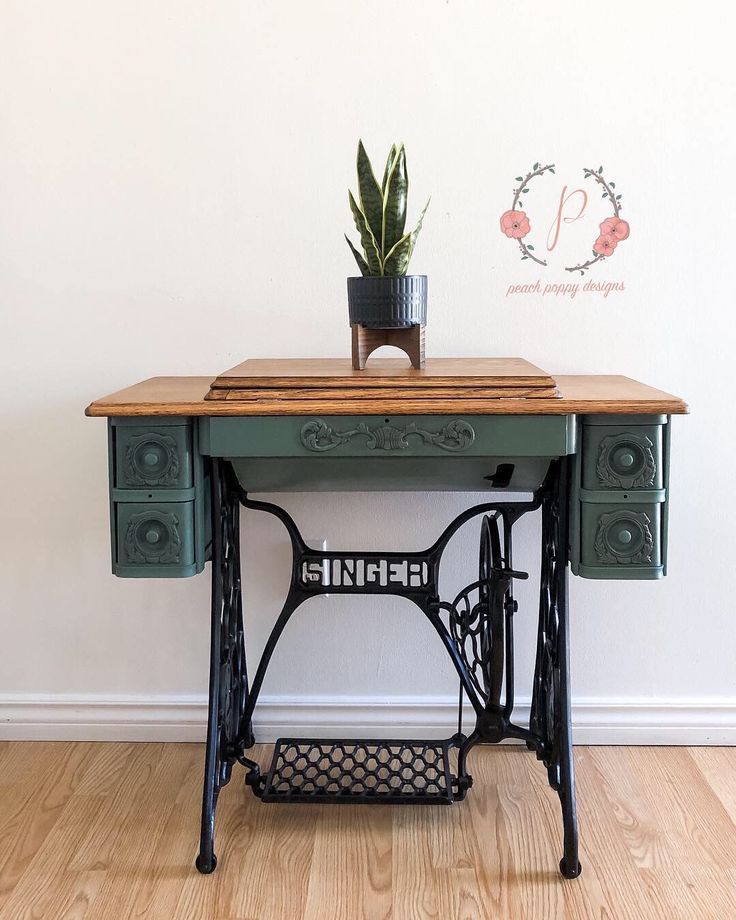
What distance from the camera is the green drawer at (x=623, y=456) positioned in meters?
1.76

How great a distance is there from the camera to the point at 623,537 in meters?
1.78

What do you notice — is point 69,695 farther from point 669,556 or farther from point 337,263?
point 669,556

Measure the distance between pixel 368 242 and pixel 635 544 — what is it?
0.82 meters

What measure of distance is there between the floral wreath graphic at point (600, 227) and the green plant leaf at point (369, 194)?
1.56 feet

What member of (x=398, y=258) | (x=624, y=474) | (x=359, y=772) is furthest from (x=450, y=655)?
(x=398, y=258)

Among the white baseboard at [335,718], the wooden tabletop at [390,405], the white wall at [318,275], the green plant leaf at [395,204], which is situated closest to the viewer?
the wooden tabletop at [390,405]

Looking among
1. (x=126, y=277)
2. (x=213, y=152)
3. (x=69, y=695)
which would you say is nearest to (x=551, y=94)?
(x=213, y=152)

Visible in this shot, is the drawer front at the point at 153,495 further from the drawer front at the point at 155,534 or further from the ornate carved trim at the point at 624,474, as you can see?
the ornate carved trim at the point at 624,474

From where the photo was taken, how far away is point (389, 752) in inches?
86.3

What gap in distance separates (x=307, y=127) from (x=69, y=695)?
5.28ft

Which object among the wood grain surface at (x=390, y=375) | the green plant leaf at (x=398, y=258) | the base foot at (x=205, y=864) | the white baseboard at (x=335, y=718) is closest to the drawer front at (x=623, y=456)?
the wood grain surface at (x=390, y=375)

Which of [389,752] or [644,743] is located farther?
[644,743]

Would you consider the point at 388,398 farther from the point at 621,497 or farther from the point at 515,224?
the point at 515,224

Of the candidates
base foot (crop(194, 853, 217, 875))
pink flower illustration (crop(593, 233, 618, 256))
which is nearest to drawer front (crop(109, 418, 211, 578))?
base foot (crop(194, 853, 217, 875))
